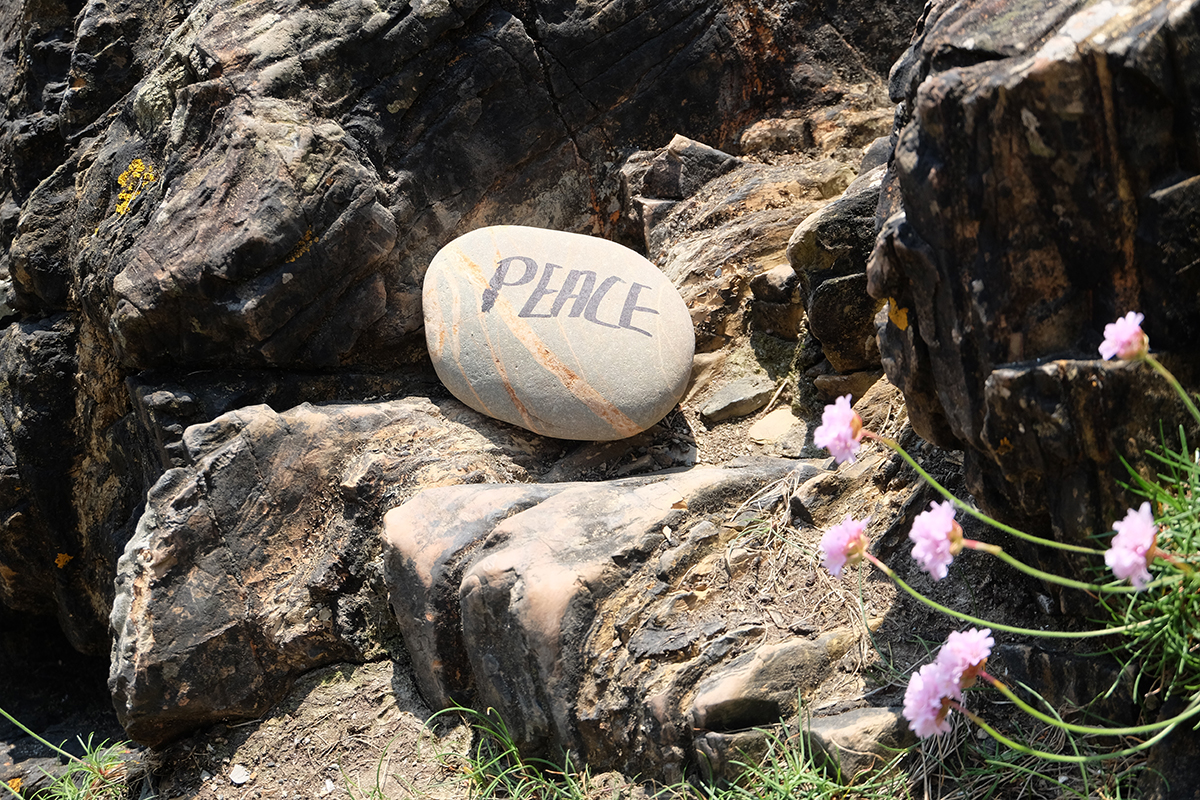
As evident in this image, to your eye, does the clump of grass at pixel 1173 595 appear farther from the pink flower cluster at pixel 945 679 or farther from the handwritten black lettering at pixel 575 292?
the handwritten black lettering at pixel 575 292

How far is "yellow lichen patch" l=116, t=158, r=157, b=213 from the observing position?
4156 mm

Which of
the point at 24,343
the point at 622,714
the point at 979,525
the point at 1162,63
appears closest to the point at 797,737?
the point at 622,714

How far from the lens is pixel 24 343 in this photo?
451 centimetres

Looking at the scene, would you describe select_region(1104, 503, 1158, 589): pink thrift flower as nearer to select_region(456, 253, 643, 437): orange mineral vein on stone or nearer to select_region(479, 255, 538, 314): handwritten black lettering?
select_region(456, 253, 643, 437): orange mineral vein on stone

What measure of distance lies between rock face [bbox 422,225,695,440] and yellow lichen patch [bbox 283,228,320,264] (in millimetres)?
542

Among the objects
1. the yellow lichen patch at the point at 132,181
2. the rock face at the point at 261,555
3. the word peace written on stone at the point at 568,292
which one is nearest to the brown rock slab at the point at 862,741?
the rock face at the point at 261,555

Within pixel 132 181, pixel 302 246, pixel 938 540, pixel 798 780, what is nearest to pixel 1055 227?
pixel 938 540

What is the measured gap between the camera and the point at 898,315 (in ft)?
7.29

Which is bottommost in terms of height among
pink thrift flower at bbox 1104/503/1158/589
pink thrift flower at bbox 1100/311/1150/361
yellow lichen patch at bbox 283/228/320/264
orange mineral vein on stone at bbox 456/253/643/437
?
orange mineral vein on stone at bbox 456/253/643/437

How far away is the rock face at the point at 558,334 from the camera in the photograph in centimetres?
357

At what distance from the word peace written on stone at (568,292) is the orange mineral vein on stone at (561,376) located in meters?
0.06

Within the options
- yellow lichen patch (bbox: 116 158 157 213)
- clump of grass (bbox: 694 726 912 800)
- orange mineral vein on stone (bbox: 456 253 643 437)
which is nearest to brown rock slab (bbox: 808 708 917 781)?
clump of grass (bbox: 694 726 912 800)

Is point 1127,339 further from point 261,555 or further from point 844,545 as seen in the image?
point 261,555

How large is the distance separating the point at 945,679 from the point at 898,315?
94 cm
